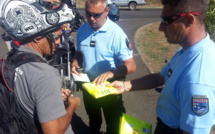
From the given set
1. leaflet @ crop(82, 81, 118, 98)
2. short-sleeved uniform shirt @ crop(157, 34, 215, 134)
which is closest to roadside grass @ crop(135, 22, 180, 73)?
leaflet @ crop(82, 81, 118, 98)

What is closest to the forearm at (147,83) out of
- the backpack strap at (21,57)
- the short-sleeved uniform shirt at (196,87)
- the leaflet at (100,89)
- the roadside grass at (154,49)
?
A: the leaflet at (100,89)

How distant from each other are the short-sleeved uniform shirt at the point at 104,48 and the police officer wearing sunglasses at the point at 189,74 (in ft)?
3.81

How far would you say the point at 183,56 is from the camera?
5.47ft

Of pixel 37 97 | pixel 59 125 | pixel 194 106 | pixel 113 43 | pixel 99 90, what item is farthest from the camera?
pixel 113 43

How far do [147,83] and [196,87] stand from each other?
1.02 metres

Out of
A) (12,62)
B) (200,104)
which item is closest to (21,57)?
(12,62)

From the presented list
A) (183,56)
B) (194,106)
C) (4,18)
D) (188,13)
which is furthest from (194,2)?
(4,18)

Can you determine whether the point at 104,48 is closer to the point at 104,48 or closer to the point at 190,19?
the point at 104,48

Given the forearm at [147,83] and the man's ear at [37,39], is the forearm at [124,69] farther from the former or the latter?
the man's ear at [37,39]

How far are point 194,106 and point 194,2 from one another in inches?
28.1

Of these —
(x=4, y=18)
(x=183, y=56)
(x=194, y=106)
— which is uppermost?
(x=4, y=18)

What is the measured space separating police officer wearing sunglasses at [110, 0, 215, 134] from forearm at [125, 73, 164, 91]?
48cm

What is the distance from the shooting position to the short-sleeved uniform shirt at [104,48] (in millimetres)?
3016

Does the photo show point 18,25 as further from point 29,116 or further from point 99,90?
point 99,90
